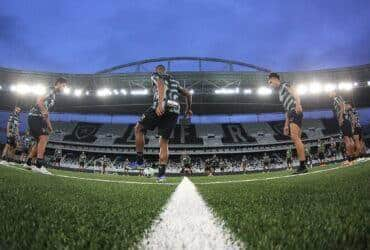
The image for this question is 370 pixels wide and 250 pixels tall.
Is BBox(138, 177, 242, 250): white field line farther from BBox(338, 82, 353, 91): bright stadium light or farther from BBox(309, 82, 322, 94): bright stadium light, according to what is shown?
BBox(338, 82, 353, 91): bright stadium light

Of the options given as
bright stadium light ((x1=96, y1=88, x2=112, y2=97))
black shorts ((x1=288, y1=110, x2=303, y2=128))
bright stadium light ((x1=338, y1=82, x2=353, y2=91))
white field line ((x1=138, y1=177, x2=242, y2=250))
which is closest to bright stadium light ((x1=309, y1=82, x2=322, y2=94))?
bright stadium light ((x1=338, y1=82, x2=353, y2=91))

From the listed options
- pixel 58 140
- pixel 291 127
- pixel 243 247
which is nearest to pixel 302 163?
pixel 291 127

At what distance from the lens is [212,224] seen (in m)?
1.96

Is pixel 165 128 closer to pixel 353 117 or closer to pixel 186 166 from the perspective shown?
pixel 353 117

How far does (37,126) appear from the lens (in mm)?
8461

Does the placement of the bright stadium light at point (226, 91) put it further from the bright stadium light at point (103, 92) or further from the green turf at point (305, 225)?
the green turf at point (305, 225)

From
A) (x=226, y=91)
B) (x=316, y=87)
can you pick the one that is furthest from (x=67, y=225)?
(x=316, y=87)

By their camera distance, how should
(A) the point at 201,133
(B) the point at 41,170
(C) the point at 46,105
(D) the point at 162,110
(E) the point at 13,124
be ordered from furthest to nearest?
(A) the point at 201,133 < (E) the point at 13,124 < (C) the point at 46,105 < (B) the point at 41,170 < (D) the point at 162,110

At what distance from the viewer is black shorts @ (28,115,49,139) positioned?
841 centimetres

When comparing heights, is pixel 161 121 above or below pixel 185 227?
above

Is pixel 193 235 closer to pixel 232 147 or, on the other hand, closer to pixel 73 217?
pixel 73 217

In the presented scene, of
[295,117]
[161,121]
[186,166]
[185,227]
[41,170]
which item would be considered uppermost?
[295,117]

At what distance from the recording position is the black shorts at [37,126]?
331 inches

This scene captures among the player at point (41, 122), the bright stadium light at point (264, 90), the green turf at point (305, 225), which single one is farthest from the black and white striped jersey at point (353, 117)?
the bright stadium light at point (264, 90)
